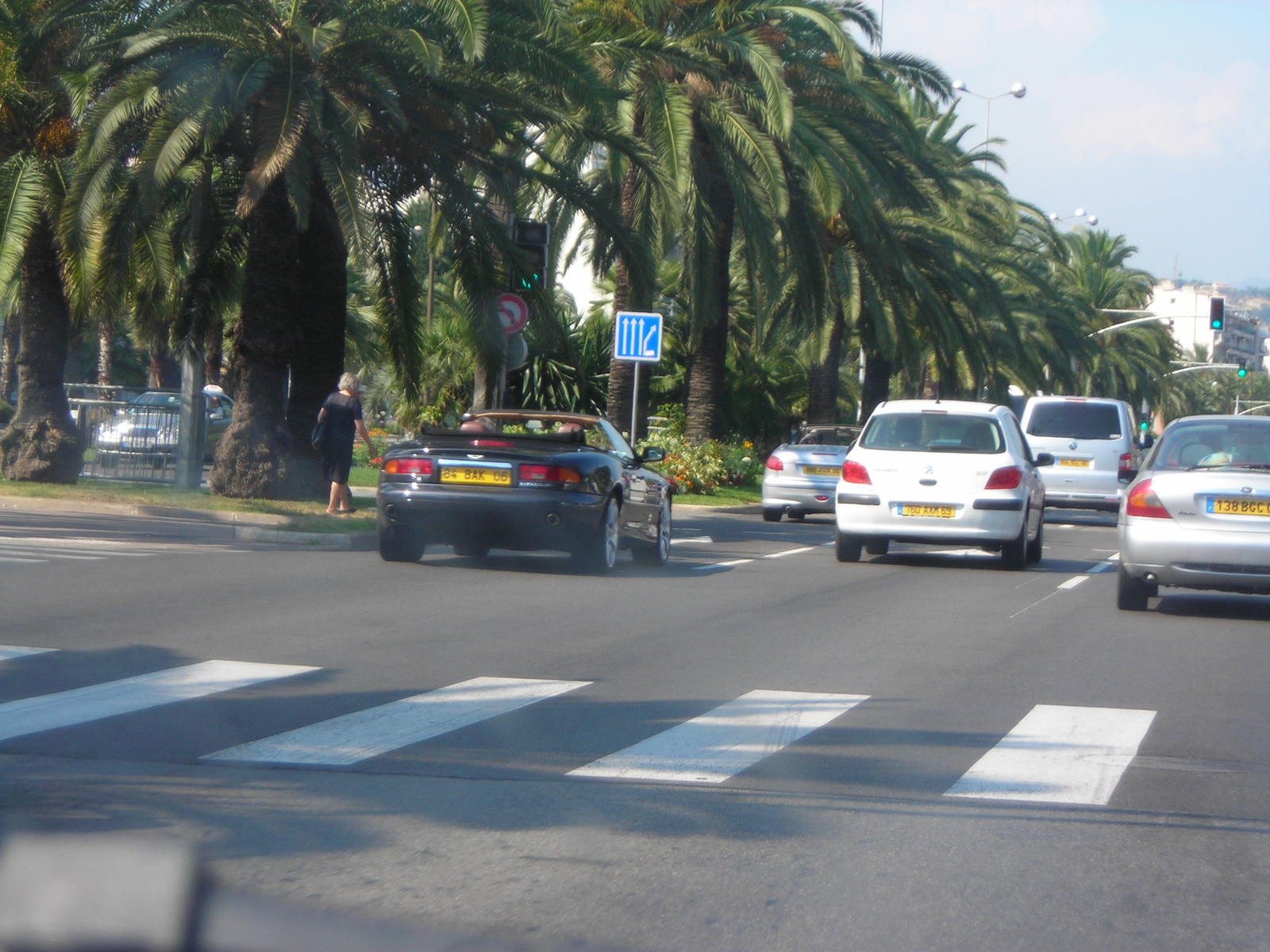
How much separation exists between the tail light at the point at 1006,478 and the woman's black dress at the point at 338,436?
23.9 feet

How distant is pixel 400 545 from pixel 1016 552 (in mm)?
6365

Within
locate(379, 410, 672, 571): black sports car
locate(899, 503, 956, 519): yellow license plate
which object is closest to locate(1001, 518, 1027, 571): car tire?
locate(899, 503, 956, 519): yellow license plate

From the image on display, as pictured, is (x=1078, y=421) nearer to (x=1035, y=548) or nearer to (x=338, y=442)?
(x=1035, y=548)

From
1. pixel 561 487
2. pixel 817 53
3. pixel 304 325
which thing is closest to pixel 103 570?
pixel 561 487

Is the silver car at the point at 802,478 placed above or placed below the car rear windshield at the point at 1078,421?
below

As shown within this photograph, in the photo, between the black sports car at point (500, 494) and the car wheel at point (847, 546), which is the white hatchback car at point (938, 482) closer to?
the car wheel at point (847, 546)

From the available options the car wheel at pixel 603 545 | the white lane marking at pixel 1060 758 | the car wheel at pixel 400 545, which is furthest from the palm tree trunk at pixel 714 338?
the white lane marking at pixel 1060 758

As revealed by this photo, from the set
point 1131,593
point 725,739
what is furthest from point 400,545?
point 725,739

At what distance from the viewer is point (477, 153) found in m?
17.5

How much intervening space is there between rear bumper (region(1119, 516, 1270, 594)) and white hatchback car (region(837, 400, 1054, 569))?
144 inches

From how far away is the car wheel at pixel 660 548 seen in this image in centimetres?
1464

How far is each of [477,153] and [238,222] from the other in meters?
3.79

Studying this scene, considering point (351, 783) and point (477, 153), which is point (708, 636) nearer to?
point (351, 783)

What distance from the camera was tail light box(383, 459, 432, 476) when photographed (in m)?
12.9
